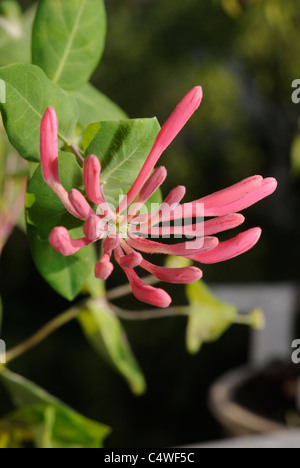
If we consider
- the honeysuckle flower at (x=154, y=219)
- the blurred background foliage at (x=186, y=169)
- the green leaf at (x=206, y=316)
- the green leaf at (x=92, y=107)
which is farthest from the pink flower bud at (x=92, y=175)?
the blurred background foliage at (x=186, y=169)

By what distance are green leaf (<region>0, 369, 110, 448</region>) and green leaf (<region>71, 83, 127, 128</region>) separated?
0.37 ft

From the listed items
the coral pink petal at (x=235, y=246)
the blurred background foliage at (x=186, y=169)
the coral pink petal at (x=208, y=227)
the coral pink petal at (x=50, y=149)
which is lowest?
the coral pink petal at (x=235, y=246)

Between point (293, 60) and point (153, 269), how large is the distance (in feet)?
4.78

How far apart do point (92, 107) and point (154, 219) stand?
11 cm

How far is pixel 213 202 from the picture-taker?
14cm

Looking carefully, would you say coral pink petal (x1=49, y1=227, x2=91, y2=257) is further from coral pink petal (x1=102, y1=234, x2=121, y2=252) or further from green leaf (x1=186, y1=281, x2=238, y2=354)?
green leaf (x1=186, y1=281, x2=238, y2=354)

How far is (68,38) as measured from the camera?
0.68ft

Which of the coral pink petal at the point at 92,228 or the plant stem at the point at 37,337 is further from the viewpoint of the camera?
the plant stem at the point at 37,337

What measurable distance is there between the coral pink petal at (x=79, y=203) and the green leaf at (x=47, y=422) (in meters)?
0.15

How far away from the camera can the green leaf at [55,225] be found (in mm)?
156

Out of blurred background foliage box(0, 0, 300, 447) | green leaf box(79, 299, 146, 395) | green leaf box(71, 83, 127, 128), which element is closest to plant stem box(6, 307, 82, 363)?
green leaf box(79, 299, 146, 395)

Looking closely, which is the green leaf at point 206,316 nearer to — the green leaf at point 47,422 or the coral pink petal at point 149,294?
the green leaf at point 47,422
